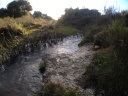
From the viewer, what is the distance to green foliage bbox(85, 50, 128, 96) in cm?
255

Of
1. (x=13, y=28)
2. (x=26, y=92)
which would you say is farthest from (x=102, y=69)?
(x=13, y=28)

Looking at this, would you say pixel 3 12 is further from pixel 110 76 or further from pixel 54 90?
pixel 110 76

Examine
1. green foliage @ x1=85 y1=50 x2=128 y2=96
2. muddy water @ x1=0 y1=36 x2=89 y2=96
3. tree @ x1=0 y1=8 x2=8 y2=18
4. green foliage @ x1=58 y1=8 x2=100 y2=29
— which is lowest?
muddy water @ x1=0 y1=36 x2=89 y2=96

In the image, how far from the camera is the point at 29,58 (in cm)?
526

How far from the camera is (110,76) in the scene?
9.23 ft

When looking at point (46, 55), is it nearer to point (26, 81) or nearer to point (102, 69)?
point (26, 81)

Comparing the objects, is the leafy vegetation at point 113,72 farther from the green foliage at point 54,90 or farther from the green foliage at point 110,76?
the green foliage at point 54,90

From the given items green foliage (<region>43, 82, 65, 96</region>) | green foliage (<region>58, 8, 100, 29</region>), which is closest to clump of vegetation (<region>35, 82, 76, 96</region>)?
green foliage (<region>43, 82, 65, 96</region>)

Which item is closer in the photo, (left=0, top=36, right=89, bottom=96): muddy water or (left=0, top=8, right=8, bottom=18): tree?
(left=0, top=36, right=89, bottom=96): muddy water

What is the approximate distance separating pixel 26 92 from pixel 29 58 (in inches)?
93.6

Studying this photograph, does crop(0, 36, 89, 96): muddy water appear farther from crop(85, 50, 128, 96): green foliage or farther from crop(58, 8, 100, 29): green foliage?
crop(58, 8, 100, 29): green foliage

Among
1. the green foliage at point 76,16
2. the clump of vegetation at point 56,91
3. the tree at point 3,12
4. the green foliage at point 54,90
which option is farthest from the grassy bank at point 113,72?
the tree at point 3,12

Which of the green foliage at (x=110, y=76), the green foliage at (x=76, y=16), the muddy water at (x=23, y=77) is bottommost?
the muddy water at (x=23, y=77)

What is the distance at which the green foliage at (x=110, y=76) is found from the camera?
2.55 meters
